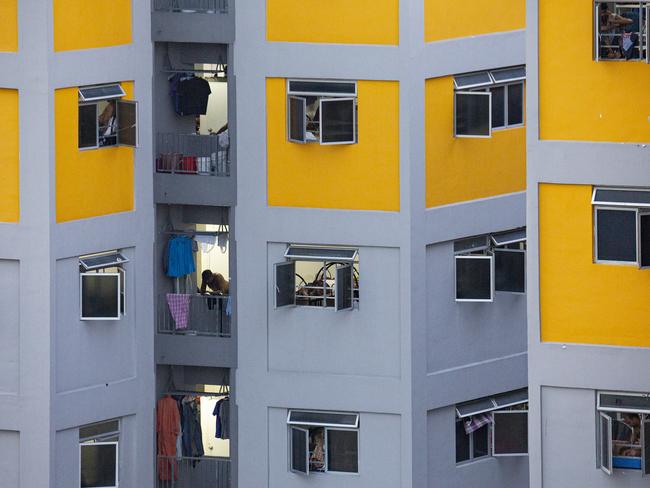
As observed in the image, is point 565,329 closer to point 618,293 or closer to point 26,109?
point 618,293

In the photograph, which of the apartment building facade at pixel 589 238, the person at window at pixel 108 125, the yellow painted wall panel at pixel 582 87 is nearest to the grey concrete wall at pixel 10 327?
the person at window at pixel 108 125

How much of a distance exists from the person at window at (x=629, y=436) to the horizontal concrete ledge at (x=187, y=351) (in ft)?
25.4

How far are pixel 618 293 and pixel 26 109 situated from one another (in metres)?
8.74

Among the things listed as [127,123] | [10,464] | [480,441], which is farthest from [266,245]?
[10,464]

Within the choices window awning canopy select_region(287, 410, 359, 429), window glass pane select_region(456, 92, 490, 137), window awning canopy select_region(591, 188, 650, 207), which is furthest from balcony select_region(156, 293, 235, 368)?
window awning canopy select_region(591, 188, 650, 207)

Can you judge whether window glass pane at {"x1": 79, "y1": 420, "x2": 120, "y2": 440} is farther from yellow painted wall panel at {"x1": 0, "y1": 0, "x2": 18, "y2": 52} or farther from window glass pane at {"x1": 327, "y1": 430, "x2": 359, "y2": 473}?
yellow painted wall panel at {"x1": 0, "y1": 0, "x2": 18, "y2": 52}

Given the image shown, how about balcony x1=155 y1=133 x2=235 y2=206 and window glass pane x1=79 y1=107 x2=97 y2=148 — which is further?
balcony x1=155 y1=133 x2=235 y2=206

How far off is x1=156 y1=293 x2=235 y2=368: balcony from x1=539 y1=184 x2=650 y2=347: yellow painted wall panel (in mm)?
7285

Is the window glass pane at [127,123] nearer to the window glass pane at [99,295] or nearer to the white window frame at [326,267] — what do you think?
the window glass pane at [99,295]

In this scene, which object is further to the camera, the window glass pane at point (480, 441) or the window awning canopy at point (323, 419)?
the window glass pane at point (480, 441)

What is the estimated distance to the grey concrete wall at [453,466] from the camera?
32.8 metres

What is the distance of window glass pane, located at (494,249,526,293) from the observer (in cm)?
3296

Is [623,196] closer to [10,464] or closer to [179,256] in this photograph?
[179,256]

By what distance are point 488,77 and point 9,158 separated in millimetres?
6811
